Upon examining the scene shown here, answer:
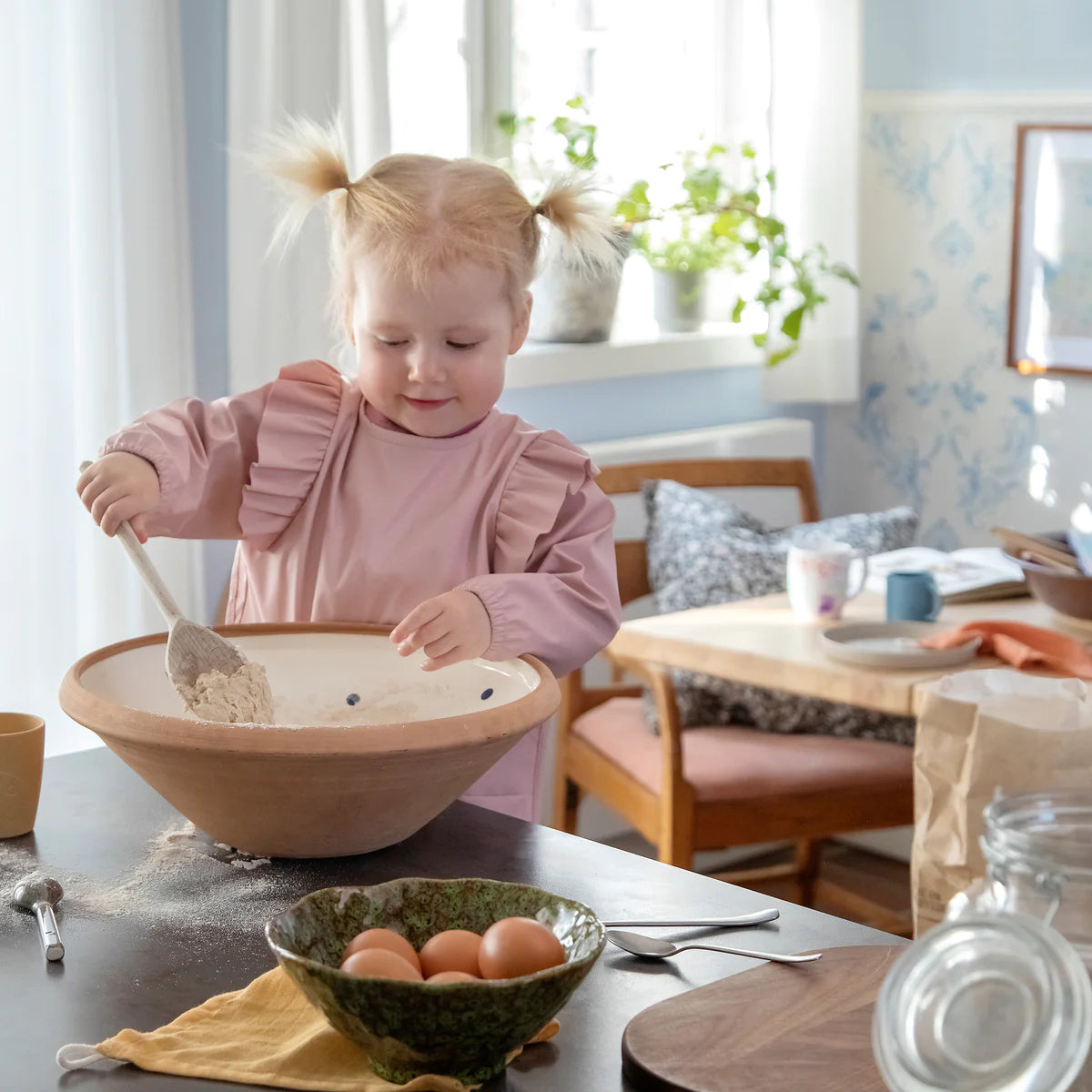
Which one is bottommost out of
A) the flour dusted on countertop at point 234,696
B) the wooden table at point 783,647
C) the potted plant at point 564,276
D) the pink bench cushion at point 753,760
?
the pink bench cushion at point 753,760

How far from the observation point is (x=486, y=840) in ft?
3.67

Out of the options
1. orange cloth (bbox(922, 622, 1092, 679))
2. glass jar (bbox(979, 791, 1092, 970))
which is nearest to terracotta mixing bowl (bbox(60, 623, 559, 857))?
glass jar (bbox(979, 791, 1092, 970))

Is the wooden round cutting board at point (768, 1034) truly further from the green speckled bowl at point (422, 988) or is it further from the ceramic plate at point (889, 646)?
the ceramic plate at point (889, 646)

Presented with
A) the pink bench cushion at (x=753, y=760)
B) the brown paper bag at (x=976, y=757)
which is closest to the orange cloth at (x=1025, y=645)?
the pink bench cushion at (x=753, y=760)

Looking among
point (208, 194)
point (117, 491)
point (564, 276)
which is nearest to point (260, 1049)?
point (117, 491)

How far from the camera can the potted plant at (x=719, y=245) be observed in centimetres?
320

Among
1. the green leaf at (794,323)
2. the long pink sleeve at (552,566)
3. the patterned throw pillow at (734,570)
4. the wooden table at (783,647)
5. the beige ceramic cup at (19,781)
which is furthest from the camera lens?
the green leaf at (794,323)

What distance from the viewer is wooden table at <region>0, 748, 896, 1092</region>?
796 millimetres

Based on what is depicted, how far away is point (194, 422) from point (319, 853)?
1.65 feet

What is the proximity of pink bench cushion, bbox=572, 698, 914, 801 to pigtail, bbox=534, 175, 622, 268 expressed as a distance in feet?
3.73

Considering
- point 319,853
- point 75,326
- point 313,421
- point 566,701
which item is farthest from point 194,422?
point 566,701

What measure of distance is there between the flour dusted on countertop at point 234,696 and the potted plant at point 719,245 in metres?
2.09

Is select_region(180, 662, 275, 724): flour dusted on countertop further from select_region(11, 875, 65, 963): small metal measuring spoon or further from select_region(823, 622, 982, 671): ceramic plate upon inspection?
select_region(823, 622, 982, 671): ceramic plate

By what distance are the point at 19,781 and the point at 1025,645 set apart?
1453 mm
